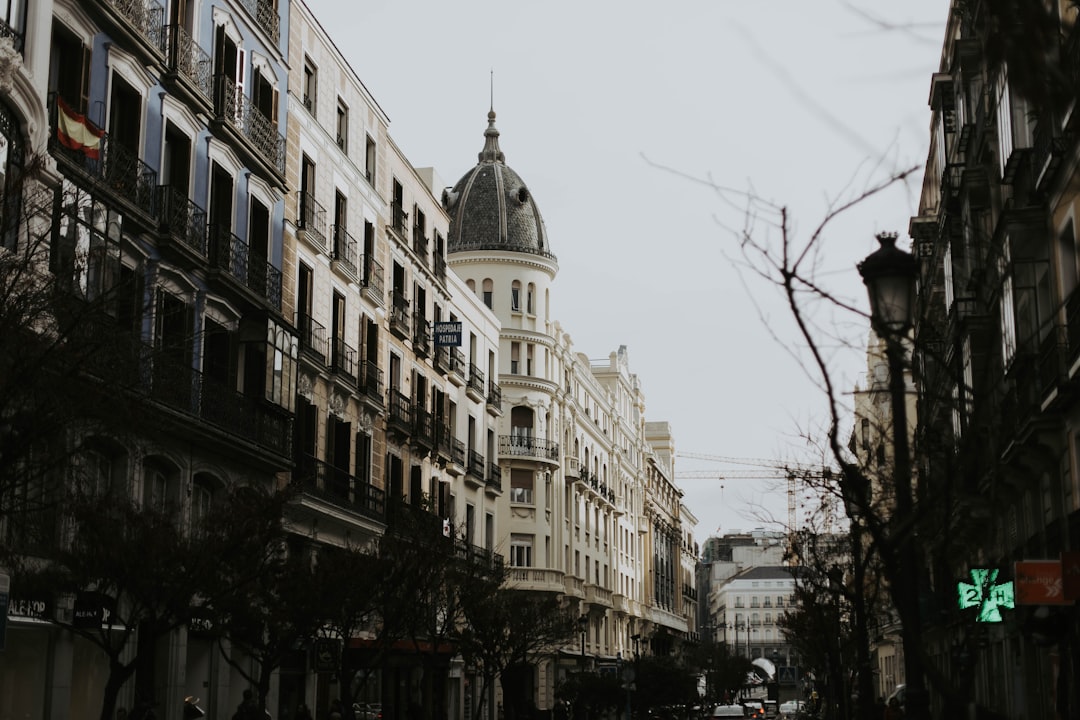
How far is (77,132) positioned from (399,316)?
21772 mm

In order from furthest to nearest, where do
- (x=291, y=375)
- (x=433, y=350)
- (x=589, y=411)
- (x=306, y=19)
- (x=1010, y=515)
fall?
1. (x=589, y=411)
2. (x=433, y=350)
3. (x=306, y=19)
4. (x=291, y=375)
5. (x=1010, y=515)

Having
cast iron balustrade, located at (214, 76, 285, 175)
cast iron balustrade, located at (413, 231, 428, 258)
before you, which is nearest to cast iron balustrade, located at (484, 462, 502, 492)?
cast iron balustrade, located at (413, 231, 428, 258)

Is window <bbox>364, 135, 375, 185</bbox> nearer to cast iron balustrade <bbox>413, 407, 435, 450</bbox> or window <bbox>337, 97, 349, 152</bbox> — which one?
window <bbox>337, 97, 349, 152</bbox>

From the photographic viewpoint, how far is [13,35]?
21062 mm

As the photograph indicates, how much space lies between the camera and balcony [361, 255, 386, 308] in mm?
41281

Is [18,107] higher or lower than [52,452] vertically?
higher

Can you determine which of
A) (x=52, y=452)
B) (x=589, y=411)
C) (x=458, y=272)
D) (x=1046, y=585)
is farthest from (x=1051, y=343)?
(x=589, y=411)

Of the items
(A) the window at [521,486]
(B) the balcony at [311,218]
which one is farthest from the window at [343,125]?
(A) the window at [521,486]

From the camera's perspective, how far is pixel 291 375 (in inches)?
1305

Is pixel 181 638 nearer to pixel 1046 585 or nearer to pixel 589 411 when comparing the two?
pixel 1046 585

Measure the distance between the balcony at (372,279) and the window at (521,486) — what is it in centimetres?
2611

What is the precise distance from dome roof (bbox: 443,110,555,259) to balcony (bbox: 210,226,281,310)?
115ft

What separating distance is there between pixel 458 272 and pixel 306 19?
31.5 m

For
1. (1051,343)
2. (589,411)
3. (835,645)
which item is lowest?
(835,645)
